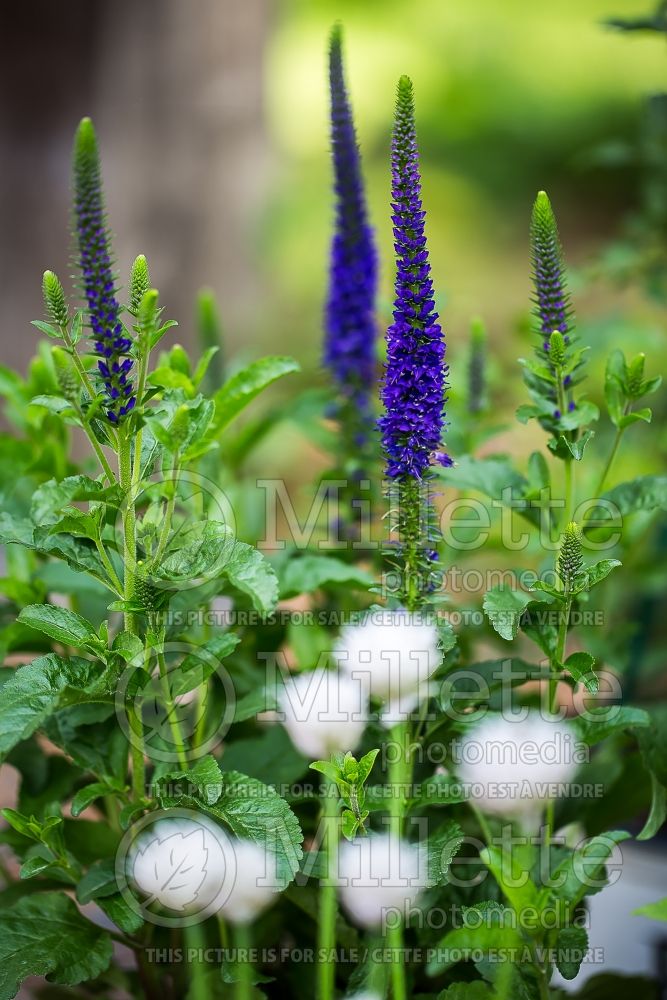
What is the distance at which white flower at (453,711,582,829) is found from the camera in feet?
2.19

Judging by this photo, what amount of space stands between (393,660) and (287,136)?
10.4 ft

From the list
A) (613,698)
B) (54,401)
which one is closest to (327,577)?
(54,401)

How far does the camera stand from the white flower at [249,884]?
65 centimetres

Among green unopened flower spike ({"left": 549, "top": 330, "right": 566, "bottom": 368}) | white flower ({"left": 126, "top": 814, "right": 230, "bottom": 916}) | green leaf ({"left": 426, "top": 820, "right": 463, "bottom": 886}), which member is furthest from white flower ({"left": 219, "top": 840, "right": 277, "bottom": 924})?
green unopened flower spike ({"left": 549, "top": 330, "right": 566, "bottom": 368})

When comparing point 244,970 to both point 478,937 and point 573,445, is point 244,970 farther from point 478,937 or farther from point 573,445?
point 573,445

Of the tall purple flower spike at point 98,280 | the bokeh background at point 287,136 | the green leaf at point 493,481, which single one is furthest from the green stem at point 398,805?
the bokeh background at point 287,136

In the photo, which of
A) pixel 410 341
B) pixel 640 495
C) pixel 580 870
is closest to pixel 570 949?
pixel 580 870

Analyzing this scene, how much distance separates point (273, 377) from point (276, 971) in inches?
22.0

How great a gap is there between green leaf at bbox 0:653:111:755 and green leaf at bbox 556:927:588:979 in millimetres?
413

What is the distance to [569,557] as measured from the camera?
0.78 meters

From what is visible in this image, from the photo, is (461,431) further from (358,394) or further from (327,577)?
(327,577)

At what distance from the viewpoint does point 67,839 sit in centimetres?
95

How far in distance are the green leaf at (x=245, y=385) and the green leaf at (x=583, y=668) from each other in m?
0.35

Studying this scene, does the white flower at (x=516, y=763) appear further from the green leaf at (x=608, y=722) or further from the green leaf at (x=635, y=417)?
the green leaf at (x=635, y=417)
